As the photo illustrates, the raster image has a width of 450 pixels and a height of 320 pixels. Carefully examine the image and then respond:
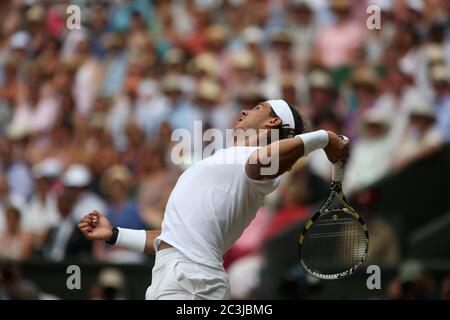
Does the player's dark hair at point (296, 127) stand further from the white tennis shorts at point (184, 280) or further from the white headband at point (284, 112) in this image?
the white tennis shorts at point (184, 280)

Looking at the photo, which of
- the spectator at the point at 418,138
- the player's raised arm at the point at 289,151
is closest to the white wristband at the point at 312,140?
the player's raised arm at the point at 289,151

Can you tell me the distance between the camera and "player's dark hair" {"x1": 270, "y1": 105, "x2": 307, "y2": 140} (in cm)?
677

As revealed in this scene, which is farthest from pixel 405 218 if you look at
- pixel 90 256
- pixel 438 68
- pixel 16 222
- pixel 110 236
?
pixel 110 236

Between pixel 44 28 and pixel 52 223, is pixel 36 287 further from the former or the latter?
pixel 44 28

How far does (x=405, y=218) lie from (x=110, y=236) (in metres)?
5.08

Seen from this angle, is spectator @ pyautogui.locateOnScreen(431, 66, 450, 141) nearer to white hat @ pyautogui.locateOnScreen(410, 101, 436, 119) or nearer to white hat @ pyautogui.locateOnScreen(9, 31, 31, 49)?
white hat @ pyautogui.locateOnScreen(410, 101, 436, 119)

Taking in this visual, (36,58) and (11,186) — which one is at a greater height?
(36,58)

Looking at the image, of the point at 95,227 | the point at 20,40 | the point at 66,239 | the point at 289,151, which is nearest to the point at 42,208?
the point at 66,239

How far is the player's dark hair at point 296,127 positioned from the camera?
267 inches

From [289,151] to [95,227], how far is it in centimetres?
128

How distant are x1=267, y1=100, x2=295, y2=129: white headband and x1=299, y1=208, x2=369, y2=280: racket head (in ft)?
1.65

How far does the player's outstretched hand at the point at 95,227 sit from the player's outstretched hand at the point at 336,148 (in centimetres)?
131

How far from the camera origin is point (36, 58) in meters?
15.2

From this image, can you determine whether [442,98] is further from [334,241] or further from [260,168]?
[260,168]
